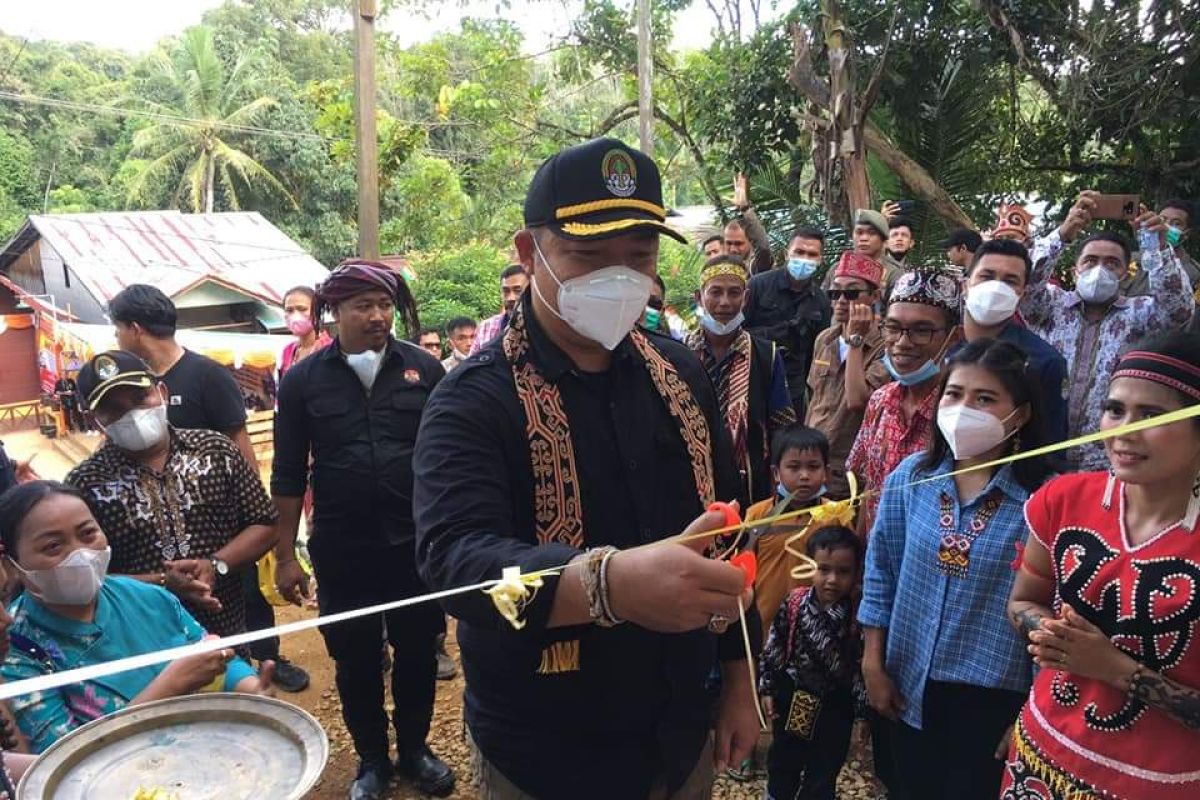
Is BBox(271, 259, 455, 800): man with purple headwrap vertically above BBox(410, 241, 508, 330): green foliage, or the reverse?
BBox(410, 241, 508, 330): green foliage

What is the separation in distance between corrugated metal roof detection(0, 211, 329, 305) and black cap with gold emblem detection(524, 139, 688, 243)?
16372 millimetres

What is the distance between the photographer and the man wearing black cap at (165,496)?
2.87 metres

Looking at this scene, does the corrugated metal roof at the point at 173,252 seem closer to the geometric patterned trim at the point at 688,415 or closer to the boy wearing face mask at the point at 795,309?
the boy wearing face mask at the point at 795,309

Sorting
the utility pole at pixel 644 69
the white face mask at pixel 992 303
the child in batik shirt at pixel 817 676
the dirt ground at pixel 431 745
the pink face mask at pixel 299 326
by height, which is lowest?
the dirt ground at pixel 431 745

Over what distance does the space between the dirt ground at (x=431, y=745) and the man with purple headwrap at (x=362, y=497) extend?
0.64ft

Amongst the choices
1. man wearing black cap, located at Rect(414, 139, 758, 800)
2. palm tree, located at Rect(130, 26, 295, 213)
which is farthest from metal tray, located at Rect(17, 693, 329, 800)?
palm tree, located at Rect(130, 26, 295, 213)

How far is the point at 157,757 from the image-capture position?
1.54 meters

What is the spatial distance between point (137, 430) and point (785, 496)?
245 cm

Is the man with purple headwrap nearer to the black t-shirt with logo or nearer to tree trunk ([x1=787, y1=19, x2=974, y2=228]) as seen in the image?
the black t-shirt with logo

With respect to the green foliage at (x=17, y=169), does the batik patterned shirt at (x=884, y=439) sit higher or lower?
lower

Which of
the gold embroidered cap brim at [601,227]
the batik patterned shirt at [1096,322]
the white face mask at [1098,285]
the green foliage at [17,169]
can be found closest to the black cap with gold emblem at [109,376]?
the gold embroidered cap brim at [601,227]

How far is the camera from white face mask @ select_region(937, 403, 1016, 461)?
7.94ft

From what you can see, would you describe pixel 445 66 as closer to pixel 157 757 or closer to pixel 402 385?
pixel 402 385

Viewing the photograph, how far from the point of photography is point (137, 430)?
2.92m
